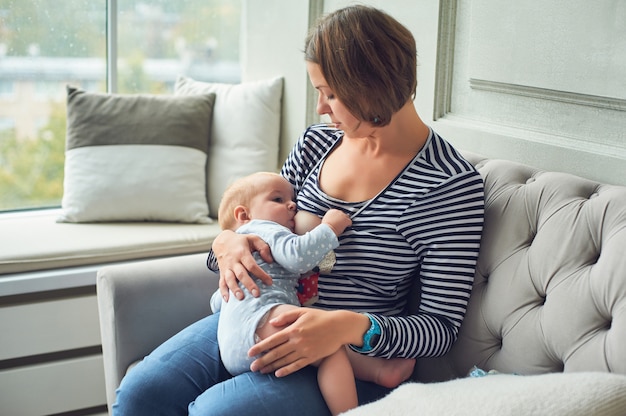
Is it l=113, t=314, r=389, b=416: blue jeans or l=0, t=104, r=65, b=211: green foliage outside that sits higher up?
l=0, t=104, r=65, b=211: green foliage outside

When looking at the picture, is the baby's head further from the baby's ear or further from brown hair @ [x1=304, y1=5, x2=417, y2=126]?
brown hair @ [x1=304, y1=5, x2=417, y2=126]

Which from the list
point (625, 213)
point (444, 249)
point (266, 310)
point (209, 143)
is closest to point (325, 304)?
point (266, 310)

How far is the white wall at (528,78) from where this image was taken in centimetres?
155

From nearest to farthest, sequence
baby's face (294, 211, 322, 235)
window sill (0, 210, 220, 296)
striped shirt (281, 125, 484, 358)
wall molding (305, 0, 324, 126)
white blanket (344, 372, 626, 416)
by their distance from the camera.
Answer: white blanket (344, 372, 626, 416), striped shirt (281, 125, 484, 358), baby's face (294, 211, 322, 235), window sill (0, 210, 220, 296), wall molding (305, 0, 324, 126)

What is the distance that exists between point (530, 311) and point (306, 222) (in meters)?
0.52

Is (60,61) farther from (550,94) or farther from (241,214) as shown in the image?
(550,94)

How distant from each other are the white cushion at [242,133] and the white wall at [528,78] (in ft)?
2.29

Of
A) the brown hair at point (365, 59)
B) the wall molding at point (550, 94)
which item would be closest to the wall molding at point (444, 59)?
the wall molding at point (550, 94)

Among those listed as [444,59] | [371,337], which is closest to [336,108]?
[371,337]

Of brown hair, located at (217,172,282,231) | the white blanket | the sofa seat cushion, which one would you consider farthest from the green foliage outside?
the white blanket

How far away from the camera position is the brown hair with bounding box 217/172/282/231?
5.57 ft

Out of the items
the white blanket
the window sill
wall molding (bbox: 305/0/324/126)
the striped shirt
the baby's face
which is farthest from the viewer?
wall molding (bbox: 305/0/324/126)

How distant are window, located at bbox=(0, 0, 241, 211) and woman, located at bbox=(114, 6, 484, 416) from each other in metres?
1.52

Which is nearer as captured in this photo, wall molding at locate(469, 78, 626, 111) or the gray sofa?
the gray sofa
